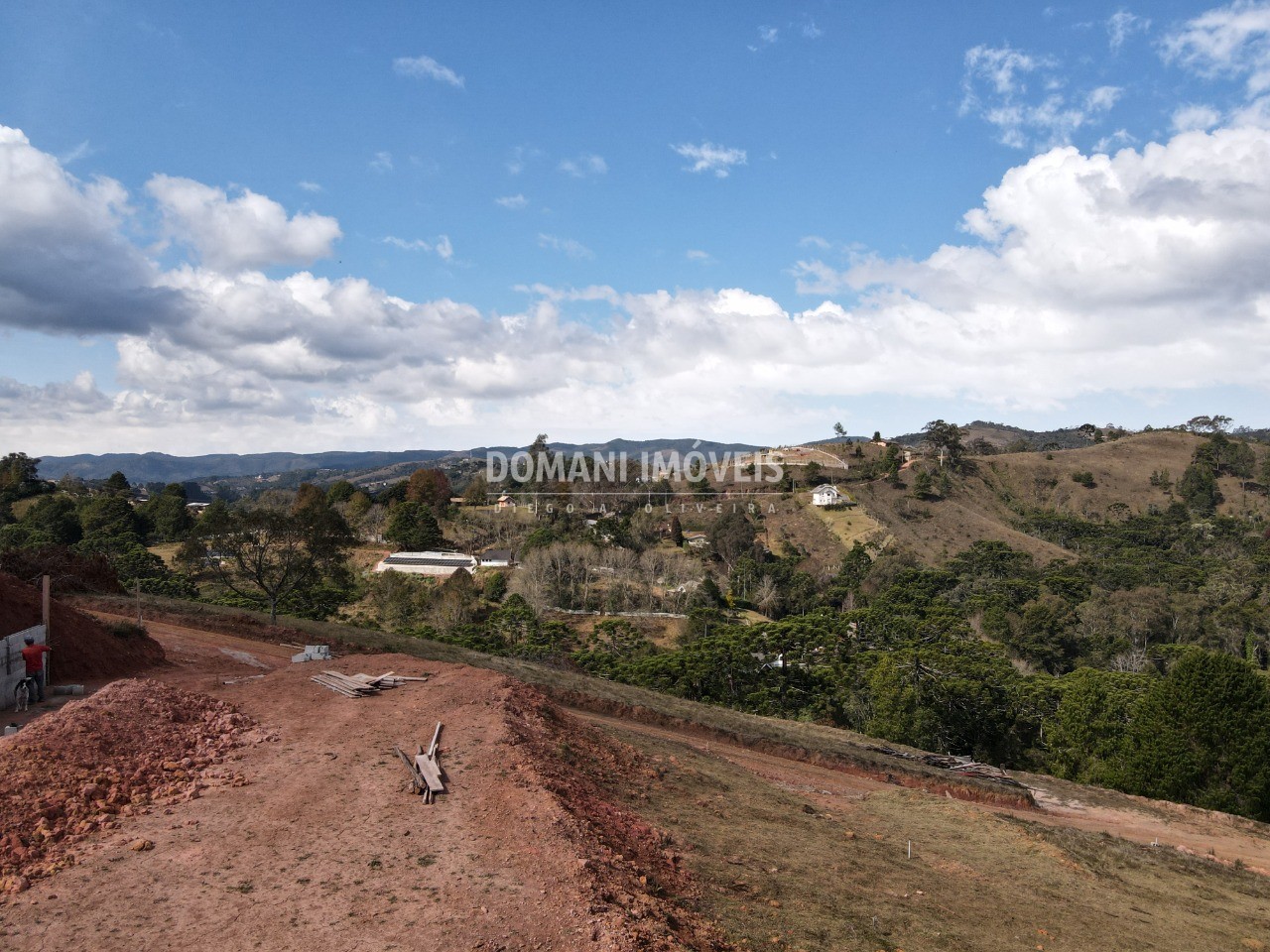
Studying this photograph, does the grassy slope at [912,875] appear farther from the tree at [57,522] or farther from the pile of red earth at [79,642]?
the tree at [57,522]

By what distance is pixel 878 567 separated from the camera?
223 ft

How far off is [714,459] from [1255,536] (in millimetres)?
78646

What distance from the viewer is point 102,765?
10664 mm

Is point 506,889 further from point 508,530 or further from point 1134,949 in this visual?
point 508,530

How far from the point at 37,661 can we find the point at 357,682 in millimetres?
6158

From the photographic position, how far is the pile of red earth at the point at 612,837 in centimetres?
782

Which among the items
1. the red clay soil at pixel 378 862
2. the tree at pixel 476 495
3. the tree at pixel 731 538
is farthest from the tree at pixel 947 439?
the red clay soil at pixel 378 862

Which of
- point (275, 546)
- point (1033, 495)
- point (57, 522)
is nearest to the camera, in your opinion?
point (275, 546)

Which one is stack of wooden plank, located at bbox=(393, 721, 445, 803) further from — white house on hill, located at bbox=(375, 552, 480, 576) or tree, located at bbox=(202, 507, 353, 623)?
white house on hill, located at bbox=(375, 552, 480, 576)

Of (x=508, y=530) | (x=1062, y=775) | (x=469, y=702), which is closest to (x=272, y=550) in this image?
(x=469, y=702)

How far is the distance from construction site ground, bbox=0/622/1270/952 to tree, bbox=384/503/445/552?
53523mm

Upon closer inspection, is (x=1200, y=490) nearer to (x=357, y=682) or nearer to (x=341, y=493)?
(x=341, y=493)

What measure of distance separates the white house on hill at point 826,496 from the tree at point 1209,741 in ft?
222

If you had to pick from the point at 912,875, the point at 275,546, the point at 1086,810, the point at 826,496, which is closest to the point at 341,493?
the point at 275,546
